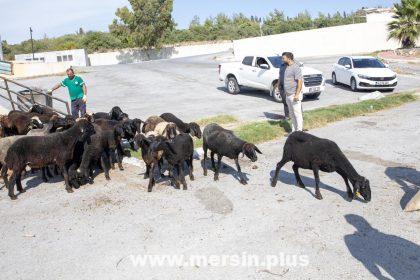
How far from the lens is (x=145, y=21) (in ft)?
201

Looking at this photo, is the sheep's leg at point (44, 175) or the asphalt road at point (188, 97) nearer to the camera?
the sheep's leg at point (44, 175)

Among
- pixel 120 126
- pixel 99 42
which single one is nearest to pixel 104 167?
pixel 120 126

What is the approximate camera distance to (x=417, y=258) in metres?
5.30

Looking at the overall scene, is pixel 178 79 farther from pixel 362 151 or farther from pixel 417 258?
pixel 417 258

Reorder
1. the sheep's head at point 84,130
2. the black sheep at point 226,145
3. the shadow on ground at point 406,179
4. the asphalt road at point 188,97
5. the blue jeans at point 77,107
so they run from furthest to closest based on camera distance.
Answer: the asphalt road at point 188,97 → the blue jeans at point 77,107 → the sheep's head at point 84,130 → the black sheep at point 226,145 → the shadow on ground at point 406,179

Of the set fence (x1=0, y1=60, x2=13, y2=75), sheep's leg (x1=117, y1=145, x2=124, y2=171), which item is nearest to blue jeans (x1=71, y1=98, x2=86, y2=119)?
sheep's leg (x1=117, y1=145, x2=124, y2=171)

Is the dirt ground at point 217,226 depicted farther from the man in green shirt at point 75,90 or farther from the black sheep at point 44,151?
the man in green shirt at point 75,90

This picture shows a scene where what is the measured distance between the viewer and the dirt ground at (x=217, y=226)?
530 cm

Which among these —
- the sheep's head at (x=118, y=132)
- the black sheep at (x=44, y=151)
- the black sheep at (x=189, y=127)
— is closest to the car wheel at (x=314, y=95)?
the black sheep at (x=189, y=127)

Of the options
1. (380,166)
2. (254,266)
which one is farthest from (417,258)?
(380,166)

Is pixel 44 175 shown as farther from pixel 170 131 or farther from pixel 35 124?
pixel 170 131

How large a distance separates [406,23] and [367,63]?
2412 centimetres

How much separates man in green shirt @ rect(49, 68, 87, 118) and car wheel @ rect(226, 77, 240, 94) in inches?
397

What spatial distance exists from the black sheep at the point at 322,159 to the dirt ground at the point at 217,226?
0.34 meters
